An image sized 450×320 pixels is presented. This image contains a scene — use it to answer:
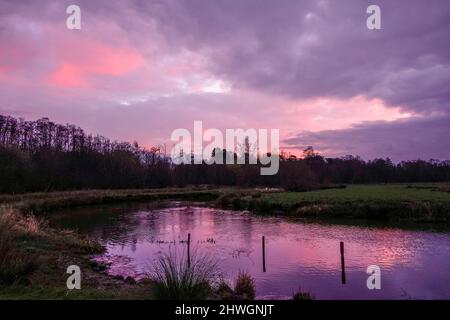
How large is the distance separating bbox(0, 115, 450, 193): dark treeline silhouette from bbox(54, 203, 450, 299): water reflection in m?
23.8

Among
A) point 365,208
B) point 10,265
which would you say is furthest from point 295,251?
point 365,208

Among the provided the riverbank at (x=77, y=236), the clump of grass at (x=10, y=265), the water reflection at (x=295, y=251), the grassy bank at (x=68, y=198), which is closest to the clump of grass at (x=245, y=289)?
the water reflection at (x=295, y=251)

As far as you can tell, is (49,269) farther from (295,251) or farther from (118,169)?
(118,169)

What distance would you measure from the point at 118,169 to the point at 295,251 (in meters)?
61.2

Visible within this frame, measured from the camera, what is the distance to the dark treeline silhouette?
49.2 metres

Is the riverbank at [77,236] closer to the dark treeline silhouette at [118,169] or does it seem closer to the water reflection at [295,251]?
the water reflection at [295,251]

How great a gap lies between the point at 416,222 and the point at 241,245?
578 inches

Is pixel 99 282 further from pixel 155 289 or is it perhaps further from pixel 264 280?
pixel 264 280

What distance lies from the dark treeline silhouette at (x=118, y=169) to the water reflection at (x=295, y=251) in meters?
23.8

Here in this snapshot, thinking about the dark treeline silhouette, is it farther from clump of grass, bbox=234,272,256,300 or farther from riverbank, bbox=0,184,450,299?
clump of grass, bbox=234,272,256,300

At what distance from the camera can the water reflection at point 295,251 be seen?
476 inches

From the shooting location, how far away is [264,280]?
41.6 ft
